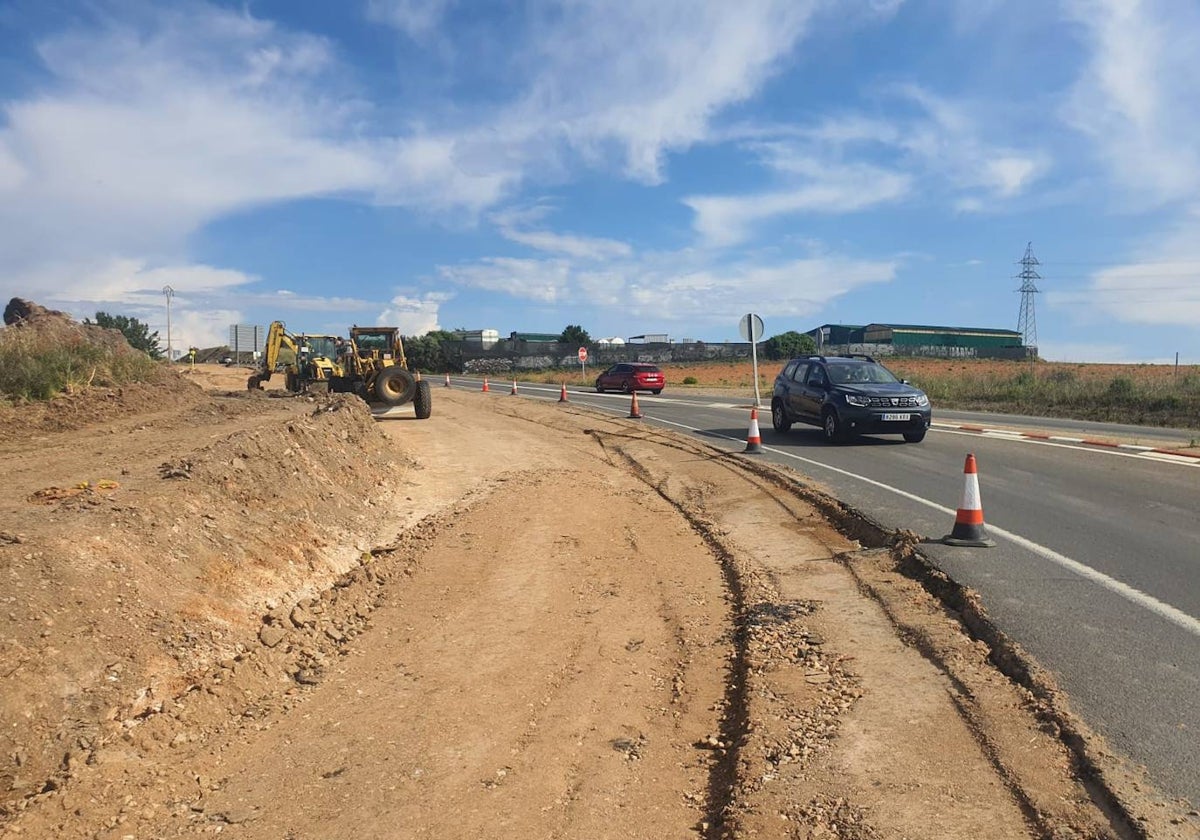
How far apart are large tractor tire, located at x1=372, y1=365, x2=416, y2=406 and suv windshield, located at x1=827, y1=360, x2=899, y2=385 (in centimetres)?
1030

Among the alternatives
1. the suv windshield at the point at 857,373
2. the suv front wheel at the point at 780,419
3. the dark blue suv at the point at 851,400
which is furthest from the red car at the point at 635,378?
the suv windshield at the point at 857,373

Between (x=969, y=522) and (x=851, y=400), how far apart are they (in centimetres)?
834

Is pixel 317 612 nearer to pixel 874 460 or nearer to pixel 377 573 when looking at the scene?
pixel 377 573

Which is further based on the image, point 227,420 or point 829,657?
point 227,420

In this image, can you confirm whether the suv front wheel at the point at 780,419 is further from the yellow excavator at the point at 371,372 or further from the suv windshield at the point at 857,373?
the yellow excavator at the point at 371,372

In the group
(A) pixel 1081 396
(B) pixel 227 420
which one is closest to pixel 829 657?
(B) pixel 227 420

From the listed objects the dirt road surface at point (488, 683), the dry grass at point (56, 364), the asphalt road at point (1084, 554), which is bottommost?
the dirt road surface at point (488, 683)

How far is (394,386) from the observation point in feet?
70.5

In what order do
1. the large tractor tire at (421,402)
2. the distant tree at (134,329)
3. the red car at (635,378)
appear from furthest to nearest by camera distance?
the distant tree at (134,329), the red car at (635,378), the large tractor tire at (421,402)

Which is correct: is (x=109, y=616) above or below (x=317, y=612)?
above

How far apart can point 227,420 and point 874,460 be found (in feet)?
35.4

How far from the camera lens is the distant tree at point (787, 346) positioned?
73875 mm

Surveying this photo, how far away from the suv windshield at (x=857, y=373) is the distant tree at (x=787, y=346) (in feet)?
187

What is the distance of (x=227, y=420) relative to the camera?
47.0 feet
